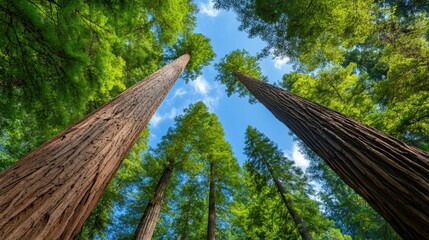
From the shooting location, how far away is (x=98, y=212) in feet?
32.6

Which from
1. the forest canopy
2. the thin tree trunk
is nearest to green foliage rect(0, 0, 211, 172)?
the forest canopy

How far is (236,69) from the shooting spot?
15.9 metres

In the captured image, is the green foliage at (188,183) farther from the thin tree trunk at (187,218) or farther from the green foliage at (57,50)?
the green foliage at (57,50)

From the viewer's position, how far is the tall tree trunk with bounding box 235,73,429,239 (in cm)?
144

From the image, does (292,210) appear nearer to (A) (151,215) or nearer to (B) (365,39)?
(A) (151,215)

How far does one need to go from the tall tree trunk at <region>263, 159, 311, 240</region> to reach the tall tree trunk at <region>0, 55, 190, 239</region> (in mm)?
9116

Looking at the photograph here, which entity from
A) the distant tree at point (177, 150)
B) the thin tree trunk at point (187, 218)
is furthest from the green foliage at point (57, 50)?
the thin tree trunk at point (187, 218)

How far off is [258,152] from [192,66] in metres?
6.54

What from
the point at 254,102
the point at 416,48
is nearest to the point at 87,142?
the point at 416,48

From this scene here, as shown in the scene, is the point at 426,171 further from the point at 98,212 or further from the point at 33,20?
the point at 98,212

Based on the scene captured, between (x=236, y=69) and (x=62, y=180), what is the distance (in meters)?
15.2

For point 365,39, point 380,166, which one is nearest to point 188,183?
point 365,39

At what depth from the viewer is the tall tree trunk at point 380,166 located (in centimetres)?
144

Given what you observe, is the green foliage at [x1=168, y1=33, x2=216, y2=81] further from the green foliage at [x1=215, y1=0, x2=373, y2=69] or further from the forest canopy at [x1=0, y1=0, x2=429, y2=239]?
the green foliage at [x1=215, y1=0, x2=373, y2=69]
